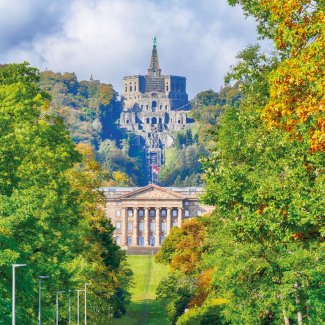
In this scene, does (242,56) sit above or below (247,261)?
above

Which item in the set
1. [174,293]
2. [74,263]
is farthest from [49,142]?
[174,293]

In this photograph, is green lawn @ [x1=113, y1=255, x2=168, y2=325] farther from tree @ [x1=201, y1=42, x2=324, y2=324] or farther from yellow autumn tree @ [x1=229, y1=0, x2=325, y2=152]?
yellow autumn tree @ [x1=229, y1=0, x2=325, y2=152]

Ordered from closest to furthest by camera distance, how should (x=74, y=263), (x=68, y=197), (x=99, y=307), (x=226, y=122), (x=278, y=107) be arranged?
(x=278, y=107)
(x=74, y=263)
(x=68, y=197)
(x=226, y=122)
(x=99, y=307)

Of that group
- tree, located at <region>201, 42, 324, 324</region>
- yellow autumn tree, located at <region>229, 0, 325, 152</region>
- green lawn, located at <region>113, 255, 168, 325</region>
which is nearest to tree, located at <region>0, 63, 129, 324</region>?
tree, located at <region>201, 42, 324, 324</region>

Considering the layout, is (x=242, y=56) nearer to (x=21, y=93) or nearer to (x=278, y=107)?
(x=21, y=93)

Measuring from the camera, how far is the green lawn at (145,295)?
109 m

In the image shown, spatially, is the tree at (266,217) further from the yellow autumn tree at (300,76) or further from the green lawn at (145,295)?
the green lawn at (145,295)

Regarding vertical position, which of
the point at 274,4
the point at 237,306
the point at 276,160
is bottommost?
the point at 237,306

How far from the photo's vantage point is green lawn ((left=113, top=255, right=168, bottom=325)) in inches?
4292

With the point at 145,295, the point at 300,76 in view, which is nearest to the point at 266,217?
the point at 300,76

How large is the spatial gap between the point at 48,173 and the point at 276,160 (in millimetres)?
15128

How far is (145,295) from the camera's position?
13312 cm

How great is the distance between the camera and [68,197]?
61.4m

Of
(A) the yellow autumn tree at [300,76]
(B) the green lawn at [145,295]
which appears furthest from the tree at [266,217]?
(B) the green lawn at [145,295]
